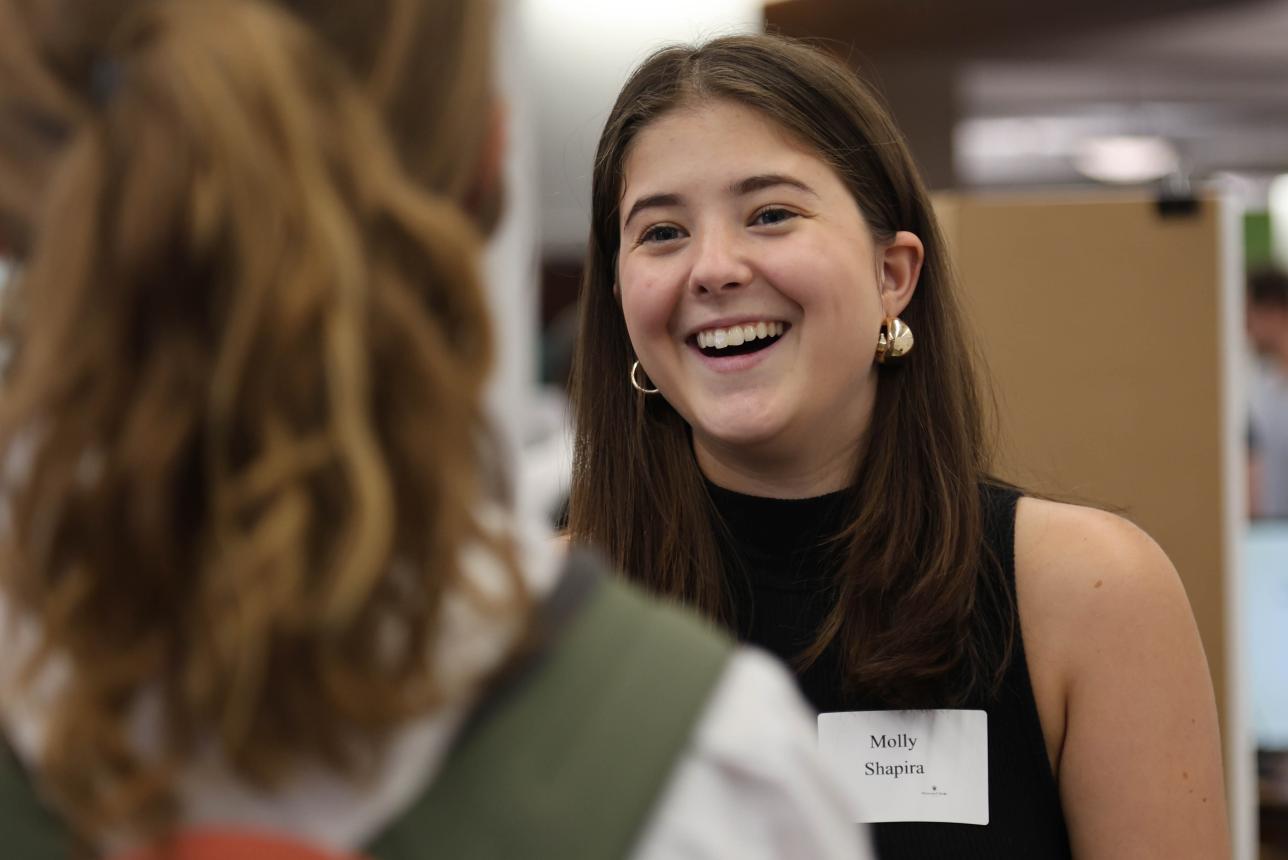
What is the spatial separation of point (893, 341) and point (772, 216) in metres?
0.21

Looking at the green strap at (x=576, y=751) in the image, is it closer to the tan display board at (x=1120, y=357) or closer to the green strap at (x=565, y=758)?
the green strap at (x=565, y=758)

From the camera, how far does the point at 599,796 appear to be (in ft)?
2.33

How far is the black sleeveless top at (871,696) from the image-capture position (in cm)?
148

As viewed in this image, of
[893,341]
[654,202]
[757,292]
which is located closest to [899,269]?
[893,341]

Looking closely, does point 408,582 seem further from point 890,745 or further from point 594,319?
point 594,319

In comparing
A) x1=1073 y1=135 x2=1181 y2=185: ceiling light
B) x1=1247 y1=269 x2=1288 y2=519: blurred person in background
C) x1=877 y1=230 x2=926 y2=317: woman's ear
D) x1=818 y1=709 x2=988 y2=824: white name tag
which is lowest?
x1=818 y1=709 x2=988 y2=824: white name tag

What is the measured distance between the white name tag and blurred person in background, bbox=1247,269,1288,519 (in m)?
3.81

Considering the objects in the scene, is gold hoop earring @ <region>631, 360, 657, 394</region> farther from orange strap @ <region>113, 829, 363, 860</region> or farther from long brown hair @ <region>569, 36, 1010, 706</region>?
orange strap @ <region>113, 829, 363, 860</region>

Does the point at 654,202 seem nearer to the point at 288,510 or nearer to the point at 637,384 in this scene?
the point at 637,384

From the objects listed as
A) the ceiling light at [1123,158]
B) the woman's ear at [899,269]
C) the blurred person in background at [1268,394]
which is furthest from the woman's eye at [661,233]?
the ceiling light at [1123,158]

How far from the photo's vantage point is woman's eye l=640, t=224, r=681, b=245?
1664 millimetres

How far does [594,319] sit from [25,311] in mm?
1188

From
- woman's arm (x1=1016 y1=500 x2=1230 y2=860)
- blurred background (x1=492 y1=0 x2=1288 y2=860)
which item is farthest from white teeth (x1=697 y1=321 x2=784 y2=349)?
woman's arm (x1=1016 y1=500 x2=1230 y2=860)

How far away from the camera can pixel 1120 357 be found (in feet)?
7.68
